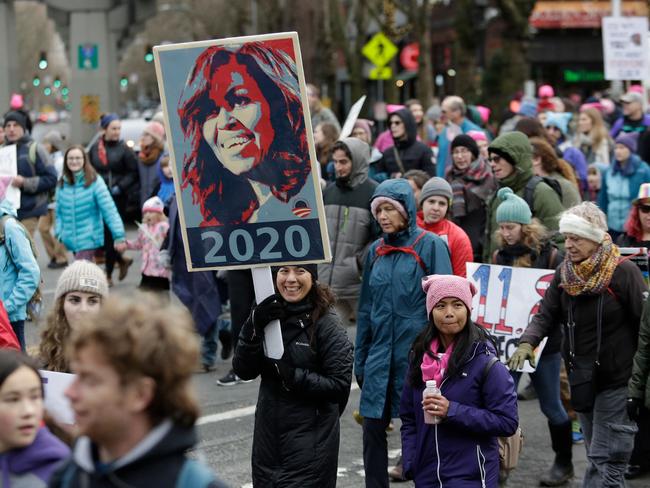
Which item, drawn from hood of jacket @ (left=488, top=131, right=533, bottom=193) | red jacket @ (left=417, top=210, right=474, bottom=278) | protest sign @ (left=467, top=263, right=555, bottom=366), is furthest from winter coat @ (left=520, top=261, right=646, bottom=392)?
hood of jacket @ (left=488, top=131, right=533, bottom=193)

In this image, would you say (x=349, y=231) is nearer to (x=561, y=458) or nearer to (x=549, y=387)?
(x=549, y=387)

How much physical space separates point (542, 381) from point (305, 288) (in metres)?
2.49

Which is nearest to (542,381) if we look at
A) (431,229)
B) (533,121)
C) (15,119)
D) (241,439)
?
(431,229)

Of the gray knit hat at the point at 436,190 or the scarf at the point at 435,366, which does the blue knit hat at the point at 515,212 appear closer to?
the gray knit hat at the point at 436,190

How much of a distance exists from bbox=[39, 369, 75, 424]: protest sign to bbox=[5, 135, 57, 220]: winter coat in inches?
376

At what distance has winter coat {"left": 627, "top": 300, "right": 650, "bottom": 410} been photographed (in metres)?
6.74

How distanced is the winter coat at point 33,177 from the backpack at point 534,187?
6.72m

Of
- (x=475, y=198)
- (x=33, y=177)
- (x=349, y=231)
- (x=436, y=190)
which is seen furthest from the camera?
(x=33, y=177)

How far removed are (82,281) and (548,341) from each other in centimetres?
345

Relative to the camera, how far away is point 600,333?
7.16 m

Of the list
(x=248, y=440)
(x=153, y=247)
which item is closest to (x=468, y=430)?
(x=248, y=440)

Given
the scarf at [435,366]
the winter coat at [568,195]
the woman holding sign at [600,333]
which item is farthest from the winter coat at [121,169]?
the scarf at [435,366]

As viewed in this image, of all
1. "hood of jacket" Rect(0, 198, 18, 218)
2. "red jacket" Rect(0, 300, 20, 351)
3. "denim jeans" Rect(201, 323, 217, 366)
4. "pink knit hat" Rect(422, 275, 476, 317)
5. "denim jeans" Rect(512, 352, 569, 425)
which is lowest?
"denim jeans" Rect(201, 323, 217, 366)

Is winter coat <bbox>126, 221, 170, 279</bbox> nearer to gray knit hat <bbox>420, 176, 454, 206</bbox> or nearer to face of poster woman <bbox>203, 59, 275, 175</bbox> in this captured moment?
gray knit hat <bbox>420, 176, 454, 206</bbox>
